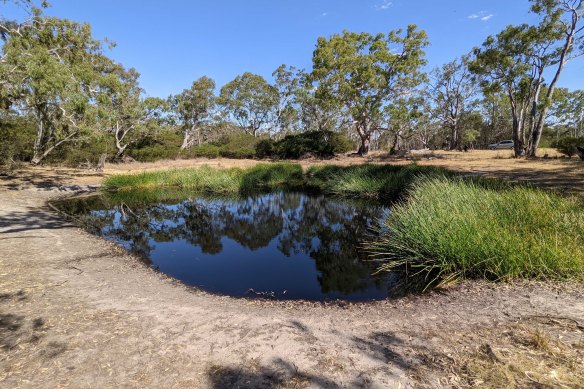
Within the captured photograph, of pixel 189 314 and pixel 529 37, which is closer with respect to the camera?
pixel 189 314

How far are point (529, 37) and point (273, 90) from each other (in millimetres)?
27062

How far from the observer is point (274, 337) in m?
3.23

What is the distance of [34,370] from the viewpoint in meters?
2.68

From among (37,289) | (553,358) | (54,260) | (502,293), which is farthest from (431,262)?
(54,260)

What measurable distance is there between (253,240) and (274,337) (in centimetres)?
558

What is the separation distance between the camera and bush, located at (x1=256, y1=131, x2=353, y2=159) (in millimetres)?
31234

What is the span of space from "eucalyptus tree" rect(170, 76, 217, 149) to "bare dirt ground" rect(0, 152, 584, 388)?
113 feet

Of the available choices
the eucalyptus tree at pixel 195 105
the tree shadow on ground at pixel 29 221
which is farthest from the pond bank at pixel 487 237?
the eucalyptus tree at pixel 195 105

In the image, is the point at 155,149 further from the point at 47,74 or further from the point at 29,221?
the point at 29,221

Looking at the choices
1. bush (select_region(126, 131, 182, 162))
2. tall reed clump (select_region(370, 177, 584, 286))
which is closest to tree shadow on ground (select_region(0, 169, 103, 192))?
bush (select_region(126, 131, 182, 162))

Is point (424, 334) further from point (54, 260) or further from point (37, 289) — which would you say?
point (54, 260)

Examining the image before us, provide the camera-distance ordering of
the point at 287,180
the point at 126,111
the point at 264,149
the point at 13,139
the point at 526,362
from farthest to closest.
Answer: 1. the point at 264,149
2. the point at 126,111
3. the point at 287,180
4. the point at 13,139
5. the point at 526,362

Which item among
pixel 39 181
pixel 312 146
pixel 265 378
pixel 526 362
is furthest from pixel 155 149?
pixel 526 362

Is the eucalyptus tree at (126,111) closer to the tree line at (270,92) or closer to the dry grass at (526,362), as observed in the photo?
the tree line at (270,92)
